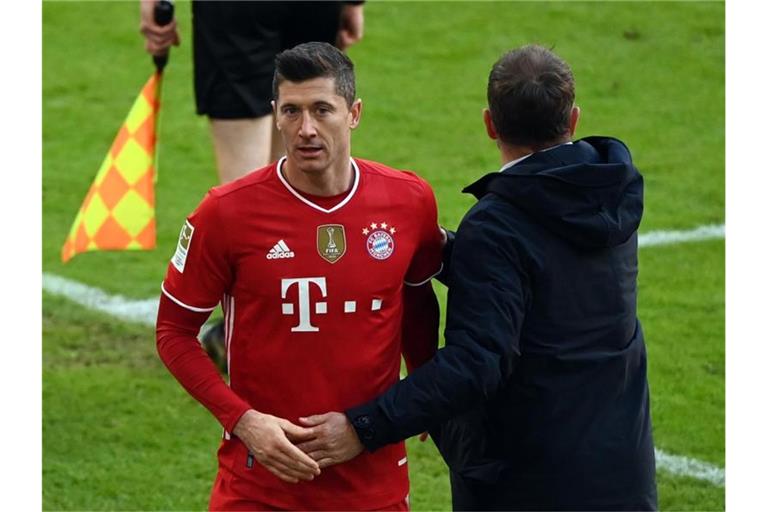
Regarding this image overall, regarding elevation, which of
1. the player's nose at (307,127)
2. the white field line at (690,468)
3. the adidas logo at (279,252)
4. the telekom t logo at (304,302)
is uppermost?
the player's nose at (307,127)

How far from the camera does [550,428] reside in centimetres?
371

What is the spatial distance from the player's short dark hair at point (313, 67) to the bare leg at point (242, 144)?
112 inches

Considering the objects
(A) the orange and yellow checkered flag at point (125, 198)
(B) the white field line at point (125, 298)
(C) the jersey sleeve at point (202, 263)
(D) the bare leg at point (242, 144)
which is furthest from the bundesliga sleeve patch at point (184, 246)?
(B) the white field line at point (125, 298)

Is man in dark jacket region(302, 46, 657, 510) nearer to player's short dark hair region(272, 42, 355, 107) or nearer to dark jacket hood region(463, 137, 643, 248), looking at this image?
dark jacket hood region(463, 137, 643, 248)

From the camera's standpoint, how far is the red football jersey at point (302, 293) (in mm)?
3816

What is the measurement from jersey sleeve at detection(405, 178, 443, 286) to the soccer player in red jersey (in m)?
0.01

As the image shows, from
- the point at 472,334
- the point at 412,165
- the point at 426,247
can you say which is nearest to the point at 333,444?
the point at 472,334

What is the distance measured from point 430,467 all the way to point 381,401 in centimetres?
223

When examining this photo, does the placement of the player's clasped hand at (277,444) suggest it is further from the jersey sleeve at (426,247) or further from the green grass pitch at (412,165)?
the green grass pitch at (412,165)

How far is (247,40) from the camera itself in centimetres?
666

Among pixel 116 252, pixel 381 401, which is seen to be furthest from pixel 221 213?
pixel 116 252

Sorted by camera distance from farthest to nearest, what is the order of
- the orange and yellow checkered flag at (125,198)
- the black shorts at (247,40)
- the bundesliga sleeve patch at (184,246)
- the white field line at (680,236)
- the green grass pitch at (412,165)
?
1. the white field line at (680,236)
2. the black shorts at (247,40)
3. the green grass pitch at (412,165)
4. the orange and yellow checkered flag at (125,198)
5. the bundesliga sleeve patch at (184,246)

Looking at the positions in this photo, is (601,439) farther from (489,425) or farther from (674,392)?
(674,392)

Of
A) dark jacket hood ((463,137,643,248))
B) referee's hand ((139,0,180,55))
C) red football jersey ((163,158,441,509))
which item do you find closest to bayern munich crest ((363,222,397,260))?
red football jersey ((163,158,441,509))
